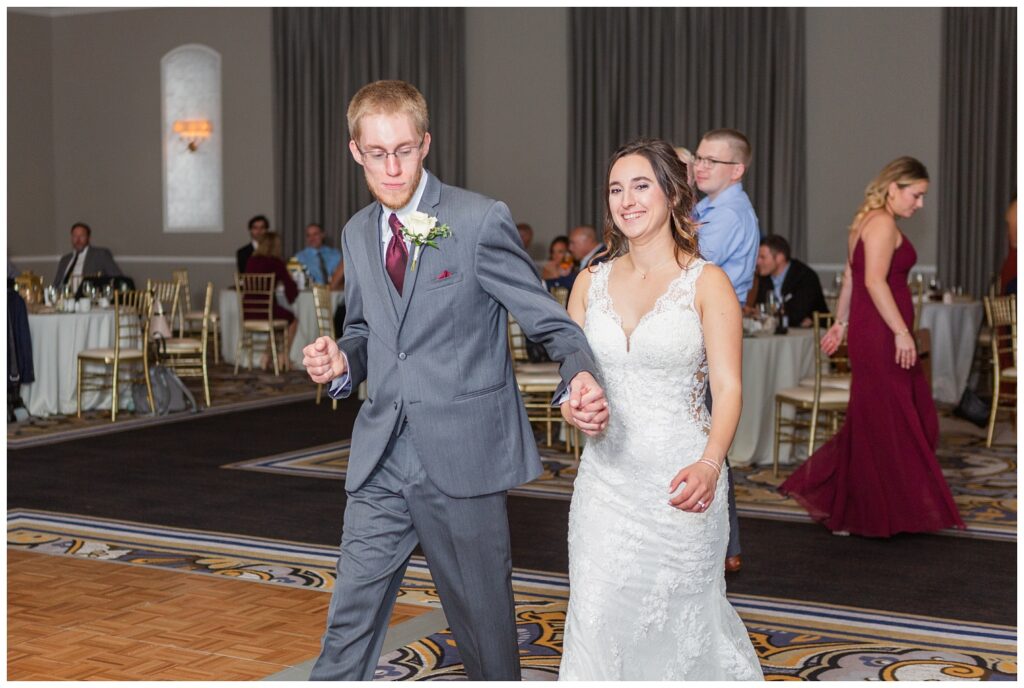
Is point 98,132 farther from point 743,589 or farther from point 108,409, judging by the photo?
point 743,589

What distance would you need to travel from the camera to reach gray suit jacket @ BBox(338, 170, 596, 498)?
105 inches

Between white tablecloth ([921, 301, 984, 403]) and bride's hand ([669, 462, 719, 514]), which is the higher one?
bride's hand ([669, 462, 719, 514])

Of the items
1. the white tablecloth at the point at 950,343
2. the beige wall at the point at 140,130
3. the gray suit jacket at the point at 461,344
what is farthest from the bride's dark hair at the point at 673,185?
the beige wall at the point at 140,130

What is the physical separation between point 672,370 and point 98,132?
596 inches

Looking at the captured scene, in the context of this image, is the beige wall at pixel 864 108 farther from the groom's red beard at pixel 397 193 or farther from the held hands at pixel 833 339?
the groom's red beard at pixel 397 193

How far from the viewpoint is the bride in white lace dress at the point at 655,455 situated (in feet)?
9.29

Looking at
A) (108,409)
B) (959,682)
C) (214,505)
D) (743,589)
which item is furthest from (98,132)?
(959,682)

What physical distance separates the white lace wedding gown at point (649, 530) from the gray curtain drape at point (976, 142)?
31.2 ft

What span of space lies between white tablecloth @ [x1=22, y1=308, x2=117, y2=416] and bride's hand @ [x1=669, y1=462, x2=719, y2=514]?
791 centimetres

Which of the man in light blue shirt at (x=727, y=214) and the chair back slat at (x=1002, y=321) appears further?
the chair back slat at (x=1002, y=321)

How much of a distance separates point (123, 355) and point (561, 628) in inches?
242

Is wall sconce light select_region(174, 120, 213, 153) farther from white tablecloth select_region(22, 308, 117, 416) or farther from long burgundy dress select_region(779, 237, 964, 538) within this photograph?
long burgundy dress select_region(779, 237, 964, 538)

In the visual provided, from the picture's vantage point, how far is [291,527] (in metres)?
5.94

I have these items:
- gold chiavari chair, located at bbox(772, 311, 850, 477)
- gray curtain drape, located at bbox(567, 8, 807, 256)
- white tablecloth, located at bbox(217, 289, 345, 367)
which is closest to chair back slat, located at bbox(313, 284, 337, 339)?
white tablecloth, located at bbox(217, 289, 345, 367)
